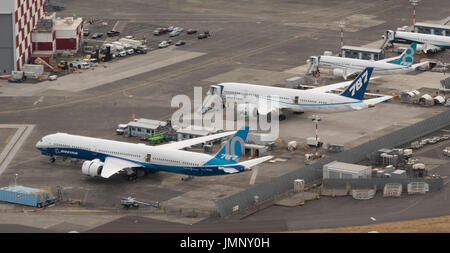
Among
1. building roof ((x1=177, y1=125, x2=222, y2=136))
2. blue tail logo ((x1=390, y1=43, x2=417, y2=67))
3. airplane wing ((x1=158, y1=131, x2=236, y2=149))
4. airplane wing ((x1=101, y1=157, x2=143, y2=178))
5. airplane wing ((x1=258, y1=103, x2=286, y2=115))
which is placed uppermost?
blue tail logo ((x1=390, y1=43, x2=417, y2=67))

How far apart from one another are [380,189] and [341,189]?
16.0 feet

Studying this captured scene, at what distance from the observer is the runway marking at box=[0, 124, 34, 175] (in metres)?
138

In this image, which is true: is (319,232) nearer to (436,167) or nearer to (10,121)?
(436,167)

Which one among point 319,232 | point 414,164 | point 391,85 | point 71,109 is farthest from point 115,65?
point 319,232

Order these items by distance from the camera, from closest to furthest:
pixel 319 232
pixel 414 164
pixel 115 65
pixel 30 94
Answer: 1. pixel 319 232
2. pixel 414 164
3. pixel 30 94
4. pixel 115 65

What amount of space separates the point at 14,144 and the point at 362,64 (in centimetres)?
6698

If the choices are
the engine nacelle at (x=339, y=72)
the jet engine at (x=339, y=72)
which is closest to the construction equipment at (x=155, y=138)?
the jet engine at (x=339, y=72)

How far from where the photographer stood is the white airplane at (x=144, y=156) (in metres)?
123

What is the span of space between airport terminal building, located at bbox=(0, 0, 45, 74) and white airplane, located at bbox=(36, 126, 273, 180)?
4888 centimetres

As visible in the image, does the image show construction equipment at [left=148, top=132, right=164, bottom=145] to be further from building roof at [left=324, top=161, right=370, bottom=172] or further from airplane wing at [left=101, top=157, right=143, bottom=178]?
building roof at [left=324, top=161, right=370, bottom=172]

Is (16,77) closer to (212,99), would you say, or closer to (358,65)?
(212,99)

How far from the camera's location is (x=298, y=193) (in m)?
124

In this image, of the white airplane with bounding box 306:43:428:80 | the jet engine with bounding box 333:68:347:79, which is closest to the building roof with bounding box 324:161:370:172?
the white airplane with bounding box 306:43:428:80

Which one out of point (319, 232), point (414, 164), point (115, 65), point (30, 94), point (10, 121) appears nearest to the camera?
point (319, 232)
